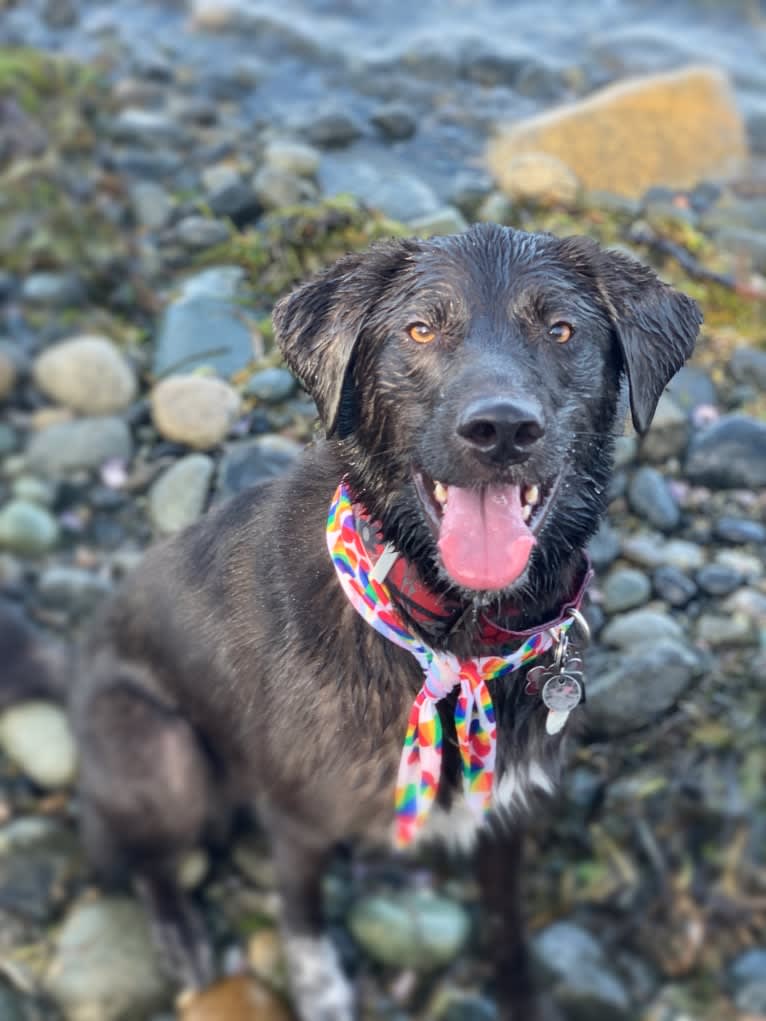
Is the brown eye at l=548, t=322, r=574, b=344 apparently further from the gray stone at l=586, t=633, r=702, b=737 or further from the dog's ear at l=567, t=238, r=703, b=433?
the gray stone at l=586, t=633, r=702, b=737

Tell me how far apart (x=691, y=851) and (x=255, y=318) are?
2.99 meters

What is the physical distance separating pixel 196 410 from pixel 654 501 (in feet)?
6.49

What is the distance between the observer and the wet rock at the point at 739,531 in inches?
163

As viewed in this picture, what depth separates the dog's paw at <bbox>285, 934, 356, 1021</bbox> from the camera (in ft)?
10.7

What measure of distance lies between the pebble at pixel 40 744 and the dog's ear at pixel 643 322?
95.8 inches

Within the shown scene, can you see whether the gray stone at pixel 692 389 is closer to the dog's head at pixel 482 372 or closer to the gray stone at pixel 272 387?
the gray stone at pixel 272 387

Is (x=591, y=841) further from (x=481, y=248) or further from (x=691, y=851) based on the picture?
(x=481, y=248)

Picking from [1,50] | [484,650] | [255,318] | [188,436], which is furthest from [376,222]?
[1,50]

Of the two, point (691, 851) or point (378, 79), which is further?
point (378, 79)

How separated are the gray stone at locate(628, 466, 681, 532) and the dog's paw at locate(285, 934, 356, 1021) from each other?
2057mm

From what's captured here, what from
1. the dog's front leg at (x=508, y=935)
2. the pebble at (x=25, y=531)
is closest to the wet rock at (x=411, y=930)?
the dog's front leg at (x=508, y=935)

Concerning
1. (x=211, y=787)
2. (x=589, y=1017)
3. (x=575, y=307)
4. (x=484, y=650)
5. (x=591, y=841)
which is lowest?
(x=589, y=1017)

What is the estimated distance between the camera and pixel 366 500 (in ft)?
8.36

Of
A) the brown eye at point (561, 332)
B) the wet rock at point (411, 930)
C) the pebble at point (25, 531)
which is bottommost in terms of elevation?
the wet rock at point (411, 930)
